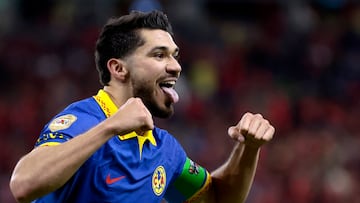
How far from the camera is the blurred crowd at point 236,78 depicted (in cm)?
901

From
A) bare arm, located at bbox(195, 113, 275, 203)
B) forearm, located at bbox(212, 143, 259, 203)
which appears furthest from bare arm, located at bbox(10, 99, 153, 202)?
forearm, located at bbox(212, 143, 259, 203)

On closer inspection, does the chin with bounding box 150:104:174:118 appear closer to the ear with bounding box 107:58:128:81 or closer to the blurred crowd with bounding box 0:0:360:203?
the ear with bounding box 107:58:128:81

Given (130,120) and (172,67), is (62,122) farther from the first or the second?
(172,67)

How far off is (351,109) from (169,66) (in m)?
7.08

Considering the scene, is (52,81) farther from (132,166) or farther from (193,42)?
(132,166)

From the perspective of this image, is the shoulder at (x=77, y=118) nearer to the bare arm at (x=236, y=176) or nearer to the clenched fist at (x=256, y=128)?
the clenched fist at (x=256, y=128)

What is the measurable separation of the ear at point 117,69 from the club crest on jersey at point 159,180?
401 millimetres

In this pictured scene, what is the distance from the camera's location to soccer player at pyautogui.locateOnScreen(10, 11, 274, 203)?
9.99ft

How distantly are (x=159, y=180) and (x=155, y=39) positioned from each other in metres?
0.58

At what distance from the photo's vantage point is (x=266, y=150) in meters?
9.20

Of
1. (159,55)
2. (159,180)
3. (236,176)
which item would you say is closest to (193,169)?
(236,176)

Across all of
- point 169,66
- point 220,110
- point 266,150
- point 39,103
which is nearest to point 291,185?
point 266,150

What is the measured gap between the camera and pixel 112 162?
342 centimetres

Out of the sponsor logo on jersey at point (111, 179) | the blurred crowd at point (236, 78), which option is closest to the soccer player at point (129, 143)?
the sponsor logo on jersey at point (111, 179)
